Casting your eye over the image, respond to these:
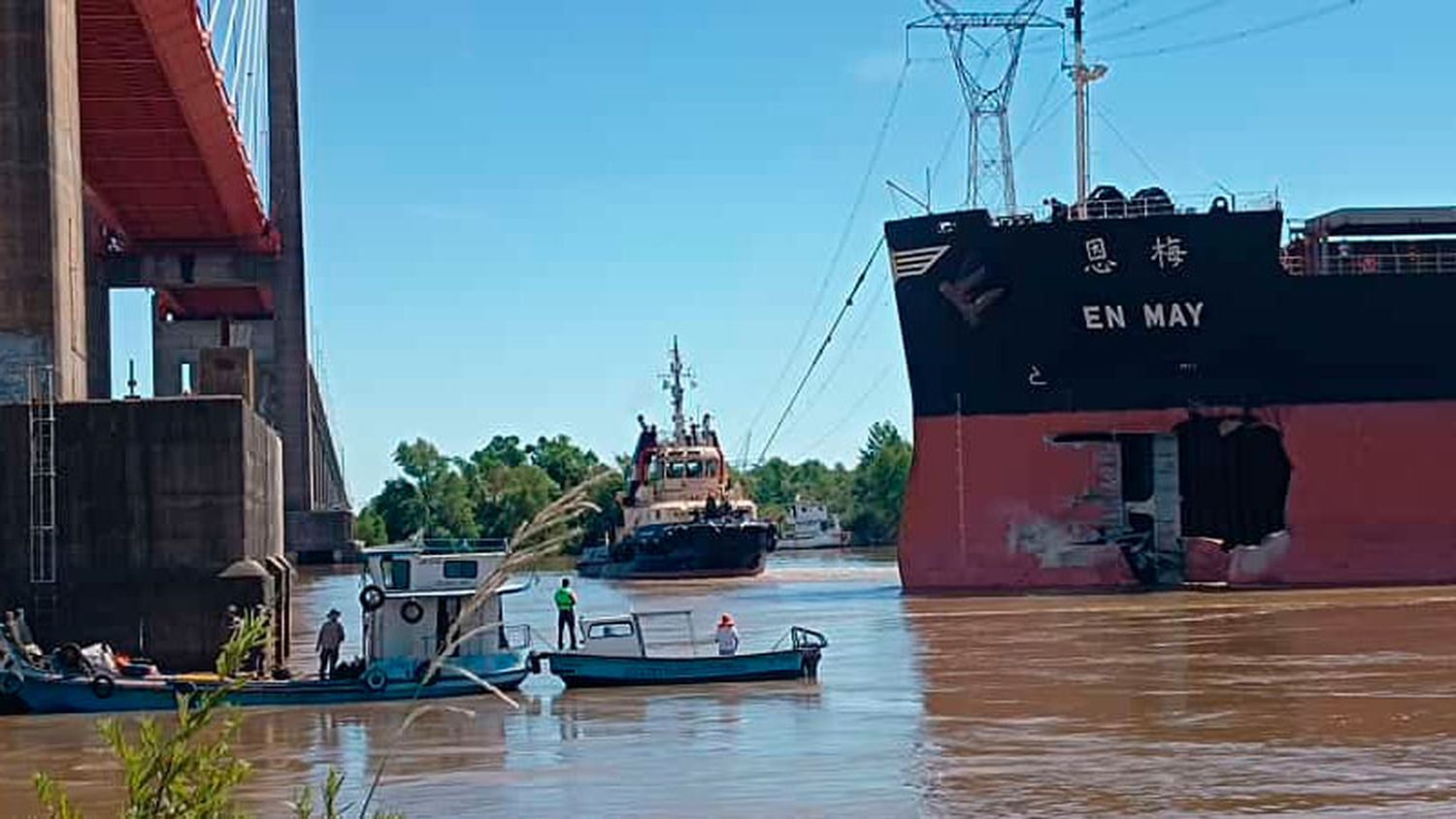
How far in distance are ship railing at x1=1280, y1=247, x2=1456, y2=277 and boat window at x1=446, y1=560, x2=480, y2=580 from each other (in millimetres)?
19496

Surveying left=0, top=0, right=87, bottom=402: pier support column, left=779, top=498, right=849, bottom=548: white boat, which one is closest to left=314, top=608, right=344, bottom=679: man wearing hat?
left=0, top=0, right=87, bottom=402: pier support column

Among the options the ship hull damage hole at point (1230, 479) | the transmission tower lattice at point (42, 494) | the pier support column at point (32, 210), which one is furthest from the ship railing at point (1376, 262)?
the transmission tower lattice at point (42, 494)

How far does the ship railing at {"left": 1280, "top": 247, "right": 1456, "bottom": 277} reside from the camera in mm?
36344

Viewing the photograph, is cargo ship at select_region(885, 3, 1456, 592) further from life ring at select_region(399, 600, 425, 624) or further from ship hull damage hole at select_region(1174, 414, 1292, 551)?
life ring at select_region(399, 600, 425, 624)

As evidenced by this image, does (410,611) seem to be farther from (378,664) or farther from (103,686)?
(103,686)

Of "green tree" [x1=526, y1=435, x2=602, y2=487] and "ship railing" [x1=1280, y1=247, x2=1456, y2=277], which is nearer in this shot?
"ship railing" [x1=1280, y1=247, x2=1456, y2=277]

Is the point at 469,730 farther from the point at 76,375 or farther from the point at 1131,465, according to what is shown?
the point at 1131,465

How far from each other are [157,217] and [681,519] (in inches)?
709

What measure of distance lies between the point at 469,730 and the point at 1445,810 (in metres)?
9.49

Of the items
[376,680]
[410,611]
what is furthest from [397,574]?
[376,680]

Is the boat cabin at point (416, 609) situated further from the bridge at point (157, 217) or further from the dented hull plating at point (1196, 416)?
the dented hull plating at point (1196, 416)

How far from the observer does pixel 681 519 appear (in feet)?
202

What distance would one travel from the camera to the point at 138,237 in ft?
195

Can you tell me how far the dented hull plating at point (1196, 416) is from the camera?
116 ft
